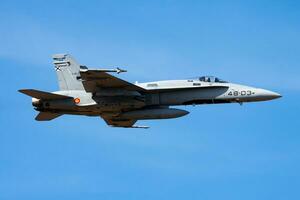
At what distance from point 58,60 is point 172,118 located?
8941 millimetres

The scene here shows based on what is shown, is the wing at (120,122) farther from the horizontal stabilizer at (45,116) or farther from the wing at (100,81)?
the wing at (100,81)

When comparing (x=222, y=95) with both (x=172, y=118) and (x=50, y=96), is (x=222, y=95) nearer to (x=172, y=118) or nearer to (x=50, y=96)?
(x=172, y=118)

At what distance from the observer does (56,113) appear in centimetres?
4534

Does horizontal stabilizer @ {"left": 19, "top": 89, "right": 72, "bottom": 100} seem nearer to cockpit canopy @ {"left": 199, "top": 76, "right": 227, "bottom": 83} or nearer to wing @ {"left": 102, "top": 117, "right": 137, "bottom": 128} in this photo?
wing @ {"left": 102, "top": 117, "right": 137, "bottom": 128}

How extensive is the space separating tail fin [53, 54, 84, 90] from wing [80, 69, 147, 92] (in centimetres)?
255

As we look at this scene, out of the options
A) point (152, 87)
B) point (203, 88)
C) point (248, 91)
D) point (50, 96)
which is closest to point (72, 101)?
point (50, 96)

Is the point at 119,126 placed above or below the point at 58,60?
below

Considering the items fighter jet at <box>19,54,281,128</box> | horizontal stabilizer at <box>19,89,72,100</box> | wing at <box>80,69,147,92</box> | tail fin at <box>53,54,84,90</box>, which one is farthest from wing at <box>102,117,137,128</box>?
horizontal stabilizer at <box>19,89,72,100</box>

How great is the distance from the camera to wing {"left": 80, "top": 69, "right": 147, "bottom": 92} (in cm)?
4145

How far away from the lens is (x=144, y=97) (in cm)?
4422

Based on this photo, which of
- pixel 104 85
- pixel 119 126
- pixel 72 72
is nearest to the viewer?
pixel 104 85

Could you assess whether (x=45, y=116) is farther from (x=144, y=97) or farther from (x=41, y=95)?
(x=144, y=97)

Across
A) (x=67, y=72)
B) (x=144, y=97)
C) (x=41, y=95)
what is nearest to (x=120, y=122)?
(x=144, y=97)

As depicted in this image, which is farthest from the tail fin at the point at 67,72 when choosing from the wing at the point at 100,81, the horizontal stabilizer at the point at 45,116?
the wing at the point at 100,81
